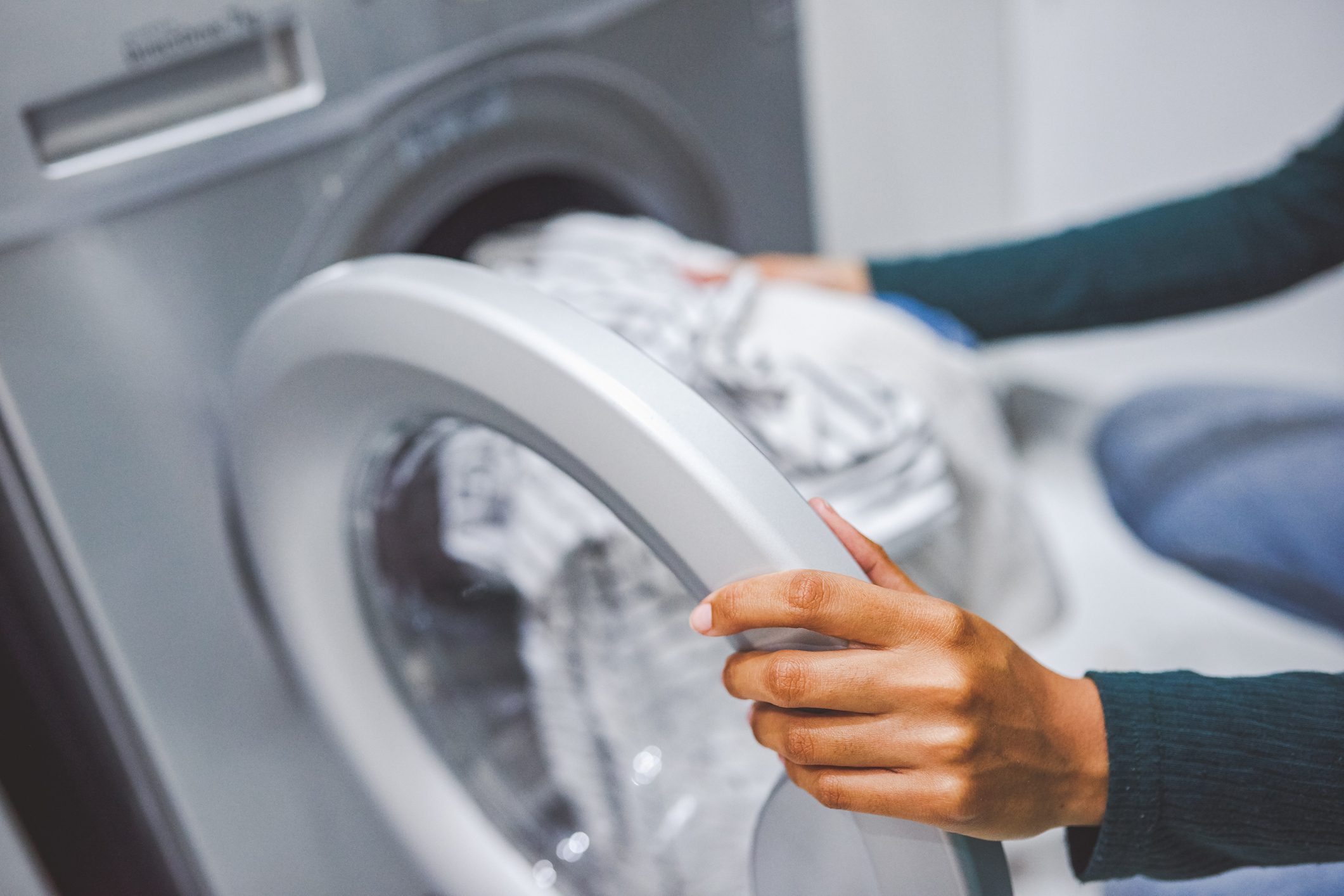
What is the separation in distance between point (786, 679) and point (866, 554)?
56 mm

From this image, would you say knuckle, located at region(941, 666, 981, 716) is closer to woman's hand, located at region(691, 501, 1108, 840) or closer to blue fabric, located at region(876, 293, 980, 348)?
woman's hand, located at region(691, 501, 1108, 840)

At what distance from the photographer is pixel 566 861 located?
1.95 ft

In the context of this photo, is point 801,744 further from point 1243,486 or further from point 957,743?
point 1243,486

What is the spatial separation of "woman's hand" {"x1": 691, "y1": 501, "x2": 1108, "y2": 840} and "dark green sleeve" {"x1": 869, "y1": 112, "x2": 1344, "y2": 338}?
43 centimetres

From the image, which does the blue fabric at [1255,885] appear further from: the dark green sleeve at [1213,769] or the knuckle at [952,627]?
the knuckle at [952,627]

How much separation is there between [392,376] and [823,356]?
0.86 ft

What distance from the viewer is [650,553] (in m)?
0.46

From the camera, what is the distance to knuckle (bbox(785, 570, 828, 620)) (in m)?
0.28

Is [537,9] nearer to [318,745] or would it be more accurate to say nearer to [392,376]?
[392,376]

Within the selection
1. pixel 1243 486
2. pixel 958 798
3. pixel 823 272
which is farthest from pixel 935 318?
pixel 958 798

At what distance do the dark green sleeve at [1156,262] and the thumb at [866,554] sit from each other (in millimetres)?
413

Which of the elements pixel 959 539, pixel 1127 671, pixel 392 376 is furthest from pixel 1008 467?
pixel 392 376

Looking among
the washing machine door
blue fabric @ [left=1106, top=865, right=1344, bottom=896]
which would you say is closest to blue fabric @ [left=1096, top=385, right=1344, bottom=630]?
blue fabric @ [left=1106, top=865, right=1344, bottom=896]

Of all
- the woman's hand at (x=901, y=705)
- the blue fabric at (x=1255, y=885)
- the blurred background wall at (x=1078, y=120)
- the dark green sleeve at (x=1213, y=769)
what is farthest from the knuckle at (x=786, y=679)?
the blurred background wall at (x=1078, y=120)
